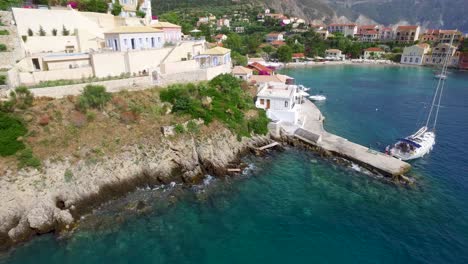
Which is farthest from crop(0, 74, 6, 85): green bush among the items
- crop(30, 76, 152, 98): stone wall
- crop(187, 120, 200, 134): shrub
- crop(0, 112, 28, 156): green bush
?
crop(187, 120, 200, 134): shrub

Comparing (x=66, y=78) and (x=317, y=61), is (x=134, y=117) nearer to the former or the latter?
(x=66, y=78)

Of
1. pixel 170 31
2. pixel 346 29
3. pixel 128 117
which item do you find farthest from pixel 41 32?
pixel 346 29

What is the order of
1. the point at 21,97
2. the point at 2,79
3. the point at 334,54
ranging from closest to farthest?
1. the point at 2,79
2. the point at 21,97
3. the point at 334,54

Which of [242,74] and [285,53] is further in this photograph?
[285,53]

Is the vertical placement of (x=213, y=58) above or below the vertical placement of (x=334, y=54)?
above

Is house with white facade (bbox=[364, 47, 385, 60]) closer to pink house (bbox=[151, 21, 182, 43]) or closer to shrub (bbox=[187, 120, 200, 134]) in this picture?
pink house (bbox=[151, 21, 182, 43])

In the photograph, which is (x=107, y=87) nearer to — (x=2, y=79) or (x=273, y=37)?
(x=2, y=79)

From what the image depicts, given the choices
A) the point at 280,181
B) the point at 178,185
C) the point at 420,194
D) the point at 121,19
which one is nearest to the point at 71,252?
the point at 178,185
